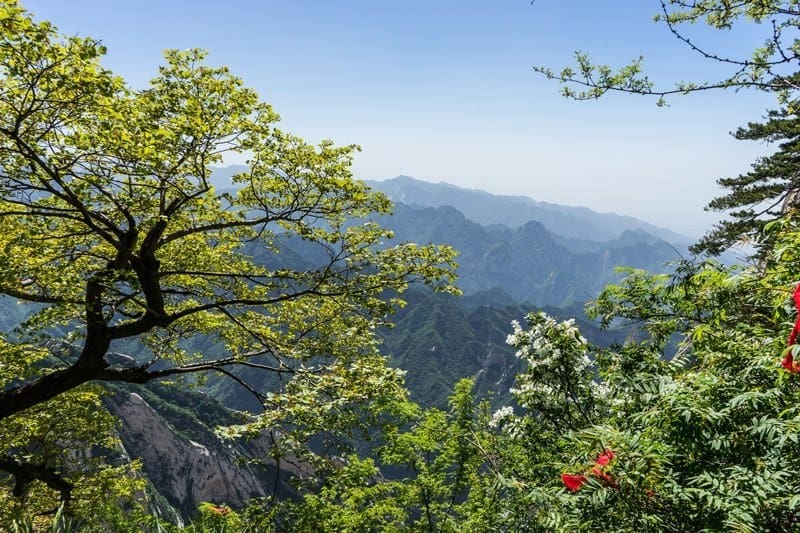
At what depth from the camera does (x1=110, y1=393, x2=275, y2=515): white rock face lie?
97.3 meters

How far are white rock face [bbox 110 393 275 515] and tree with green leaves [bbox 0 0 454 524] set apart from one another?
9795cm

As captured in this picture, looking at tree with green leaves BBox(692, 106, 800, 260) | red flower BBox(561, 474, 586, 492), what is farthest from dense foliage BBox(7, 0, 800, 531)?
tree with green leaves BBox(692, 106, 800, 260)

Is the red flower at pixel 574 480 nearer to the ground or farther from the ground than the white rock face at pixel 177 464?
farther from the ground

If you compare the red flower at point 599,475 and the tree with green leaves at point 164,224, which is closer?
the red flower at point 599,475

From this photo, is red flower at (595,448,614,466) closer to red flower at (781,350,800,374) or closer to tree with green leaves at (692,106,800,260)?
red flower at (781,350,800,374)

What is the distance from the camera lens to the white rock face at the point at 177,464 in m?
97.3

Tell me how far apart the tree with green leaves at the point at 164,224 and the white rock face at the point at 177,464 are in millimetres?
97946

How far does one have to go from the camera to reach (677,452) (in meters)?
5.30

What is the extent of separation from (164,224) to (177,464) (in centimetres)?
11539

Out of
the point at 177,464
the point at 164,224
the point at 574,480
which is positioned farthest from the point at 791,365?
the point at 177,464

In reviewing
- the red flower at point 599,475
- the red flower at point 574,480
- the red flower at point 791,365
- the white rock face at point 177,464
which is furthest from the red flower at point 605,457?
the white rock face at point 177,464

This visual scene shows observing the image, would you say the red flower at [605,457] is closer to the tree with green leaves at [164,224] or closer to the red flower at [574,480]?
the red flower at [574,480]

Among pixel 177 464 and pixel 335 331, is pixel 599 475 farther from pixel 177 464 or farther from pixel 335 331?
pixel 177 464

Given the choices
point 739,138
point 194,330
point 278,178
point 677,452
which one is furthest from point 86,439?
point 739,138
